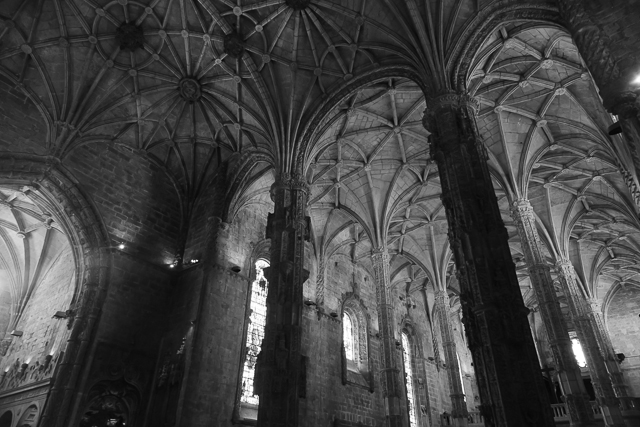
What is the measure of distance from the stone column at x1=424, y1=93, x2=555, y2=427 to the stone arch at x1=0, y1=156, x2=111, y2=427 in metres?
12.7

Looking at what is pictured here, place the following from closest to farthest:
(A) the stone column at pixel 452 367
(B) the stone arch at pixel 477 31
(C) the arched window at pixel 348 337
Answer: (B) the stone arch at pixel 477 31 < (A) the stone column at pixel 452 367 < (C) the arched window at pixel 348 337

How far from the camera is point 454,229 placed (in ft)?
31.5

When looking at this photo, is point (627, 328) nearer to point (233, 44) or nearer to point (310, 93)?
point (310, 93)

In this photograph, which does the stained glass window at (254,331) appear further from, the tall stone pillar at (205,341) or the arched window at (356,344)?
the arched window at (356,344)

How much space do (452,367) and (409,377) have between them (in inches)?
217

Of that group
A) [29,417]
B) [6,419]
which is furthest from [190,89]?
[6,419]

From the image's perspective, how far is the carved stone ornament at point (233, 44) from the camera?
15102 millimetres

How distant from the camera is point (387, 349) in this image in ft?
54.9

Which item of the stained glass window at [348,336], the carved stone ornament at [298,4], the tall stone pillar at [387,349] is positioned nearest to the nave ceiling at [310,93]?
the carved stone ornament at [298,4]

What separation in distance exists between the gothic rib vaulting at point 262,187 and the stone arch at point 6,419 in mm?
90

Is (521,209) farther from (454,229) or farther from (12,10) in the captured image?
(12,10)

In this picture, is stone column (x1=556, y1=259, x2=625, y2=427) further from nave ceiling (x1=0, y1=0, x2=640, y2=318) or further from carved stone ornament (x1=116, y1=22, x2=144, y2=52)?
carved stone ornament (x1=116, y1=22, x2=144, y2=52)

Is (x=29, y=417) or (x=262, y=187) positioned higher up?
(x=262, y=187)

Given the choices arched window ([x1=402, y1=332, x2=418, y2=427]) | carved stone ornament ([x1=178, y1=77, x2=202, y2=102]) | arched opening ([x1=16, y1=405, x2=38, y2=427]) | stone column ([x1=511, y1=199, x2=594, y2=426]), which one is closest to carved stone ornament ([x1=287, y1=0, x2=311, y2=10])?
carved stone ornament ([x1=178, y1=77, x2=202, y2=102])
